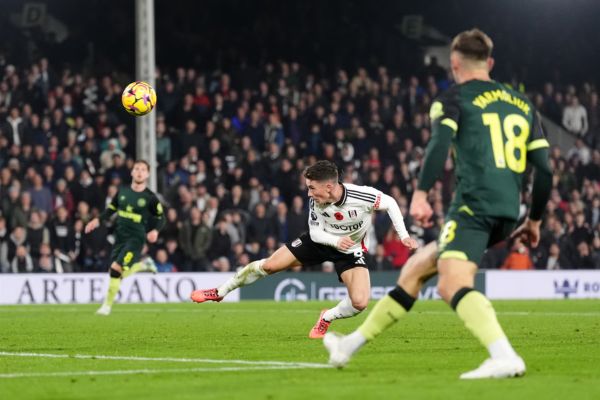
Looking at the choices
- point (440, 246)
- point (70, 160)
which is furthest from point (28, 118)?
point (440, 246)

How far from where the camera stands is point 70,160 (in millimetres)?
26188

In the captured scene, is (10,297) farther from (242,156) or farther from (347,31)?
(347,31)

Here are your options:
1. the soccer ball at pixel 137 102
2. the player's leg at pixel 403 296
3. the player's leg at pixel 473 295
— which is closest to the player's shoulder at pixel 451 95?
the player's leg at pixel 473 295

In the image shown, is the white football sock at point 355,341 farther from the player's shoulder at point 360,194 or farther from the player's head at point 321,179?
the player's shoulder at point 360,194

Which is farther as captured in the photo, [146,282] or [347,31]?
[347,31]

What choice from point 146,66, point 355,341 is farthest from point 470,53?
point 146,66

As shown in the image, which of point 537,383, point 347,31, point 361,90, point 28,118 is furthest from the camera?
point 347,31

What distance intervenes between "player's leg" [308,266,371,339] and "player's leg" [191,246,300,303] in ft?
1.96

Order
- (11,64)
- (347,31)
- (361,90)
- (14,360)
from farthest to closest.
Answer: (347,31) → (361,90) → (11,64) → (14,360)

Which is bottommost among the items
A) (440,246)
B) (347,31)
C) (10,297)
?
(10,297)

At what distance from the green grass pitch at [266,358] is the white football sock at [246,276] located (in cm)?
54

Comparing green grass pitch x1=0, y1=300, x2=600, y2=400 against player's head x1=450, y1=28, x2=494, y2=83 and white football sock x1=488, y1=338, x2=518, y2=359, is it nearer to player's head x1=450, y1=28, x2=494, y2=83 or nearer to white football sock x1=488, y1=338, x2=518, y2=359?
white football sock x1=488, y1=338, x2=518, y2=359

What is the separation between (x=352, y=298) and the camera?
13.0 m

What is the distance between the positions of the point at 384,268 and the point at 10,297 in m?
7.77
